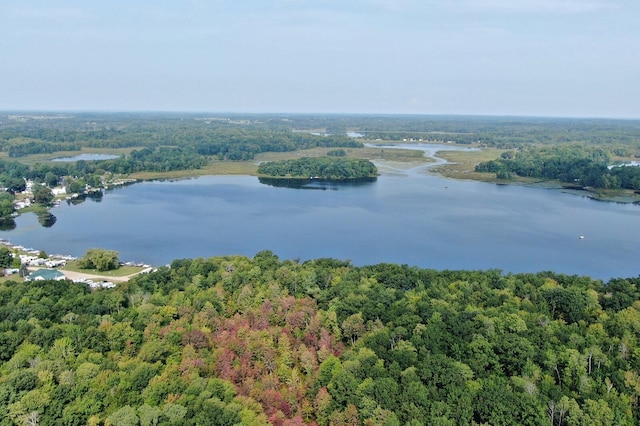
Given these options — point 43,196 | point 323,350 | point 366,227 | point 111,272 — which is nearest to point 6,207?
point 43,196

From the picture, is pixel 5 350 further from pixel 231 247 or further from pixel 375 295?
pixel 231 247

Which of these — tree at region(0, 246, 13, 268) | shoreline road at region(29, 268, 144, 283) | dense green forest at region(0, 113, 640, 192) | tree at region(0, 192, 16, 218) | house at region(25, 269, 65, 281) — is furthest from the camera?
dense green forest at region(0, 113, 640, 192)

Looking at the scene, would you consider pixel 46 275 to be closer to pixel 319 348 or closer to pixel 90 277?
pixel 90 277

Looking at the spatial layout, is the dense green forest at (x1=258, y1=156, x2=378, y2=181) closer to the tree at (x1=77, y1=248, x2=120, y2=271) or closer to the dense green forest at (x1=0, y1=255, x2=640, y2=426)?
the tree at (x1=77, y1=248, x2=120, y2=271)

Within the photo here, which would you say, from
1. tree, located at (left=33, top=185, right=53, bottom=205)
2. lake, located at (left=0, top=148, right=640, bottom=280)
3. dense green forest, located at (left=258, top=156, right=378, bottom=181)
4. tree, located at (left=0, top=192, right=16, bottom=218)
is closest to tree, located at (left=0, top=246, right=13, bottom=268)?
lake, located at (left=0, top=148, right=640, bottom=280)

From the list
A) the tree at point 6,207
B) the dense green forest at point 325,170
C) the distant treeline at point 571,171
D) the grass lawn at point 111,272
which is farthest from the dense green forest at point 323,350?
the dense green forest at point 325,170

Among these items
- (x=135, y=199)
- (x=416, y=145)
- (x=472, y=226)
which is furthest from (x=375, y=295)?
(x=416, y=145)

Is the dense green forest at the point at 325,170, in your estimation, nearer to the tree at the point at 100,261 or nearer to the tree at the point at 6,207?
the tree at the point at 6,207
